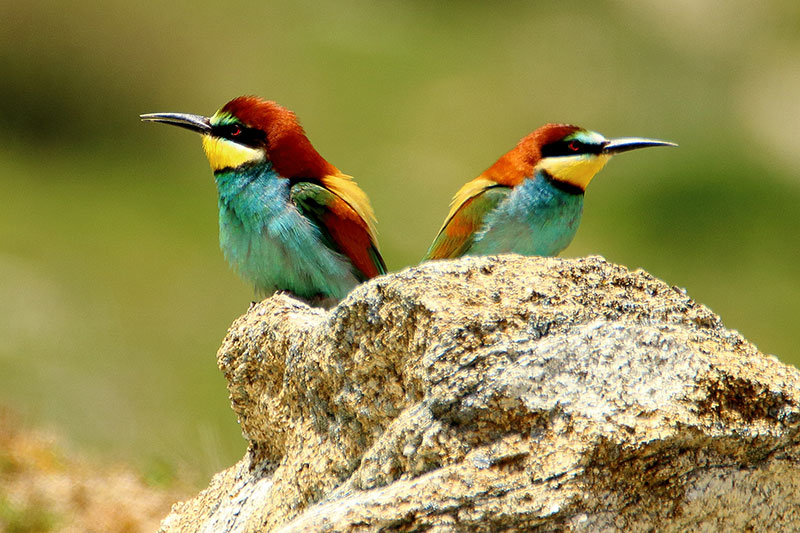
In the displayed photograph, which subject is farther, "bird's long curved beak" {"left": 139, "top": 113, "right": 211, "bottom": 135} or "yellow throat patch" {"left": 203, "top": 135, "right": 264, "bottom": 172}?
"bird's long curved beak" {"left": 139, "top": 113, "right": 211, "bottom": 135}

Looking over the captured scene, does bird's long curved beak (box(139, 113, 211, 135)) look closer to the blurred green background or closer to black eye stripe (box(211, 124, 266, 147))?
black eye stripe (box(211, 124, 266, 147))

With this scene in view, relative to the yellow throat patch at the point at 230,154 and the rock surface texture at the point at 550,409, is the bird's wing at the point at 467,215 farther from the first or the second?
the rock surface texture at the point at 550,409

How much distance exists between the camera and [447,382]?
5.98 feet

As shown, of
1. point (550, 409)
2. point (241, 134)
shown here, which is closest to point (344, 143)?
point (241, 134)

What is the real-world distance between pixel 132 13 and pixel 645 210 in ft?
16.4

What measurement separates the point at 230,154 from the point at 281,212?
0.77 ft

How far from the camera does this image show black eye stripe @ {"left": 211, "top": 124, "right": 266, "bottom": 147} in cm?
348

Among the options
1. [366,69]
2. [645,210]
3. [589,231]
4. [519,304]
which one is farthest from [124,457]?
[366,69]

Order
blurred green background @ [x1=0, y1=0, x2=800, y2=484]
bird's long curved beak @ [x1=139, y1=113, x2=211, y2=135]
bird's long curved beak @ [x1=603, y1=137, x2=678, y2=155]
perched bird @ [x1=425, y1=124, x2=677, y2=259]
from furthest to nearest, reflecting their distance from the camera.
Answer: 1. blurred green background @ [x1=0, y1=0, x2=800, y2=484]
2. perched bird @ [x1=425, y1=124, x2=677, y2=259]
3. bird's long curved beak @ [x1=603, y1=137, x2=678, y2=155]
4. bird's long curved beak @ [x1=139, y1=113, x2=211, y2=135]

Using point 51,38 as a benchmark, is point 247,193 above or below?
below

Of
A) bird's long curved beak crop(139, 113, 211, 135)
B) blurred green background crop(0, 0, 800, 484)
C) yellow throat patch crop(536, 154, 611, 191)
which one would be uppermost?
blurred green background crop(0, 0, 800, 484)

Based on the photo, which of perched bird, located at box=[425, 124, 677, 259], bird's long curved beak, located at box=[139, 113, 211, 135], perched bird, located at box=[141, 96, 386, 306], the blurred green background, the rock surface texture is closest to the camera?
the rock surface texture

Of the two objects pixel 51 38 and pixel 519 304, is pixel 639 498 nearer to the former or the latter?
pixel 519 304

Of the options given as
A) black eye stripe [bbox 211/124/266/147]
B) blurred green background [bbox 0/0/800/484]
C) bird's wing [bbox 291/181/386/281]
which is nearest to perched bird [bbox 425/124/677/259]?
bird's wing [bbox 291/181/386/281]
